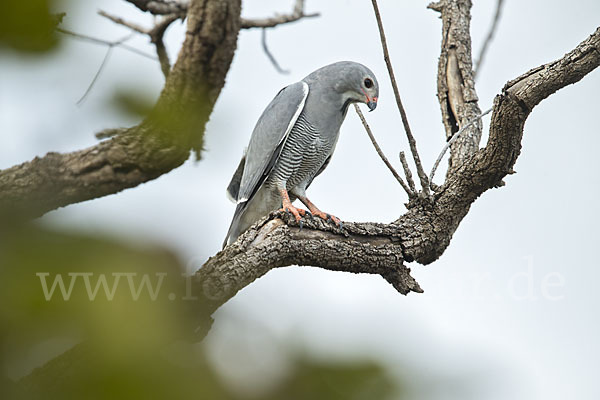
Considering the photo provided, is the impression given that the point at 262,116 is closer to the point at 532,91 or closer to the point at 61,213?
the point at 532,91

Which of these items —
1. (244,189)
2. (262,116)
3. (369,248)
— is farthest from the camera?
(262,116)

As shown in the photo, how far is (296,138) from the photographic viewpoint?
5363 millimetres

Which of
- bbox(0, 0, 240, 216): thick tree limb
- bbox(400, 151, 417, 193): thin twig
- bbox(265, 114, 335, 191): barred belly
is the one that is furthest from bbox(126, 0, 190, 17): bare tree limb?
bbox(400, 151, 417, 193): thin twig

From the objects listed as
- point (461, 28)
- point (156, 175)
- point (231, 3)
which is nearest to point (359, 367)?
point (231, 3)

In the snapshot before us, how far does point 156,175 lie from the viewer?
3.82 m

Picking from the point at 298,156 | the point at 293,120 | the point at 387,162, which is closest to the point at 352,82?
the point at 293,120

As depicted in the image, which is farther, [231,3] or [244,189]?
[244,189]

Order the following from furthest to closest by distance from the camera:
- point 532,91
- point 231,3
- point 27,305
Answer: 1. point 532,91
2. point 231,3
3. point 27,305

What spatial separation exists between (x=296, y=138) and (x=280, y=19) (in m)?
1.64

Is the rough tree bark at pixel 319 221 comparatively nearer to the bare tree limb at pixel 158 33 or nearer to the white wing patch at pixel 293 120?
the white wing patch at pixel 293 120

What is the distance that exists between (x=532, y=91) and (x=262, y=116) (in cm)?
262

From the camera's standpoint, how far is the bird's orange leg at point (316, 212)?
14.4 feet

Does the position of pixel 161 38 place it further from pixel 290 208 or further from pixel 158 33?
pixel 290 208

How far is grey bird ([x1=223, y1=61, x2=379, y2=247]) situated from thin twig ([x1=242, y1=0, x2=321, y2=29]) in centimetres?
99
